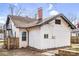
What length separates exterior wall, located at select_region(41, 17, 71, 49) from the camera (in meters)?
4.73

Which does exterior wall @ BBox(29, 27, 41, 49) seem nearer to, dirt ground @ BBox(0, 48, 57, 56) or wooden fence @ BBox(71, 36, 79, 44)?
dirt ground @ BBox(0, 48, 57, 56)

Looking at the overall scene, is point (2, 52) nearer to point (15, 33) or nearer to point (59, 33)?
point (15, 33)

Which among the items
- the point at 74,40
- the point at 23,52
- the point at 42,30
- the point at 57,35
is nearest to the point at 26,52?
the point at 23,52

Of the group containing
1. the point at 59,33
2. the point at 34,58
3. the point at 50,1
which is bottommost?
the point at 34,58

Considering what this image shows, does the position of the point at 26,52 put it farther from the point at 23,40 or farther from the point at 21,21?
the point at 21,21

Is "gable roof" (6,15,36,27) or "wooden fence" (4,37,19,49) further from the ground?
"gable roof" (6,15,36,27)

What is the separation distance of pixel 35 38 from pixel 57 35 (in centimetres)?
33

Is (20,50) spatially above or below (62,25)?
below

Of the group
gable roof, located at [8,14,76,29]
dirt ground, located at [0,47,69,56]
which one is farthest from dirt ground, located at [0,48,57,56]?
gable roof, located at [8,14,76,29]

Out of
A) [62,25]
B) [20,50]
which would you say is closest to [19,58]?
[20,50]

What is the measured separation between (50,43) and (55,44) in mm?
77

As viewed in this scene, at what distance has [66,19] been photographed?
4.68 meters

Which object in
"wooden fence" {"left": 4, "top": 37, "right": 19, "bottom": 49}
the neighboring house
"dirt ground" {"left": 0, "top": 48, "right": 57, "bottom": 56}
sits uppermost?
the neighboring house

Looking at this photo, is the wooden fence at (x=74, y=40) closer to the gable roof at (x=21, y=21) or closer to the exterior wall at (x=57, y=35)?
the exterior wall at (x=57, y=35)
